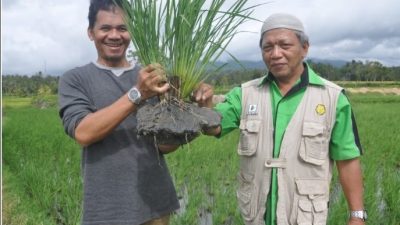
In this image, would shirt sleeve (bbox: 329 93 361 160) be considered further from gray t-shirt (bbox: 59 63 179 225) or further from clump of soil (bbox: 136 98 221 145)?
gray t-shirt (bbox: 59 63 179 225)

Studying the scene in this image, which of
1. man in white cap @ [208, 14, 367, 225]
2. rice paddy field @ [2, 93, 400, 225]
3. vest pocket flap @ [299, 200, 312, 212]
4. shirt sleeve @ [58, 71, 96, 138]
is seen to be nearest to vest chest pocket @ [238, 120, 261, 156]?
man in white cap @ [208, 14, 367, 225]

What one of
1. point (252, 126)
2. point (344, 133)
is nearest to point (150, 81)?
point (252, 126)

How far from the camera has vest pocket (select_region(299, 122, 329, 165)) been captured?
2.05 m

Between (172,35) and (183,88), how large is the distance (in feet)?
0.75

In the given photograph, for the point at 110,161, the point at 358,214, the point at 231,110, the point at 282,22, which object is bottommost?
the point at 358,214

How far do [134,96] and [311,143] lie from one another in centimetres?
82

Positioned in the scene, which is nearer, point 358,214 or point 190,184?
point 358,214

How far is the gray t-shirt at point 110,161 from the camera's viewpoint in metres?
1.93

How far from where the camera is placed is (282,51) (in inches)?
79.7

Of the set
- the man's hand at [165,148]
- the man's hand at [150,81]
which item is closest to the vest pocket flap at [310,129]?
the man's hand at [165,148]

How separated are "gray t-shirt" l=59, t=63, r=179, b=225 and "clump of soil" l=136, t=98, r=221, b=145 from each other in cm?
12

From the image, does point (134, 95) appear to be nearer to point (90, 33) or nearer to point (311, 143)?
point (90, 33)

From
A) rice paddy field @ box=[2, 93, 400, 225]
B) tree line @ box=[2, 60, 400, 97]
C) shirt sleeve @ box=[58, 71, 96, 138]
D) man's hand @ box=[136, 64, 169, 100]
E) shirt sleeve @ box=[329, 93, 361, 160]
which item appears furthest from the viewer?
tree line @ box=[2, 60, 400, 97]

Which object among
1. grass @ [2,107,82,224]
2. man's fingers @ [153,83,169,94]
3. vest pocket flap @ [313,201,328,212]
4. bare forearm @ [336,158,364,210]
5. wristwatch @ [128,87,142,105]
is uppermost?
man's fingers @ [153,83,169,94]
